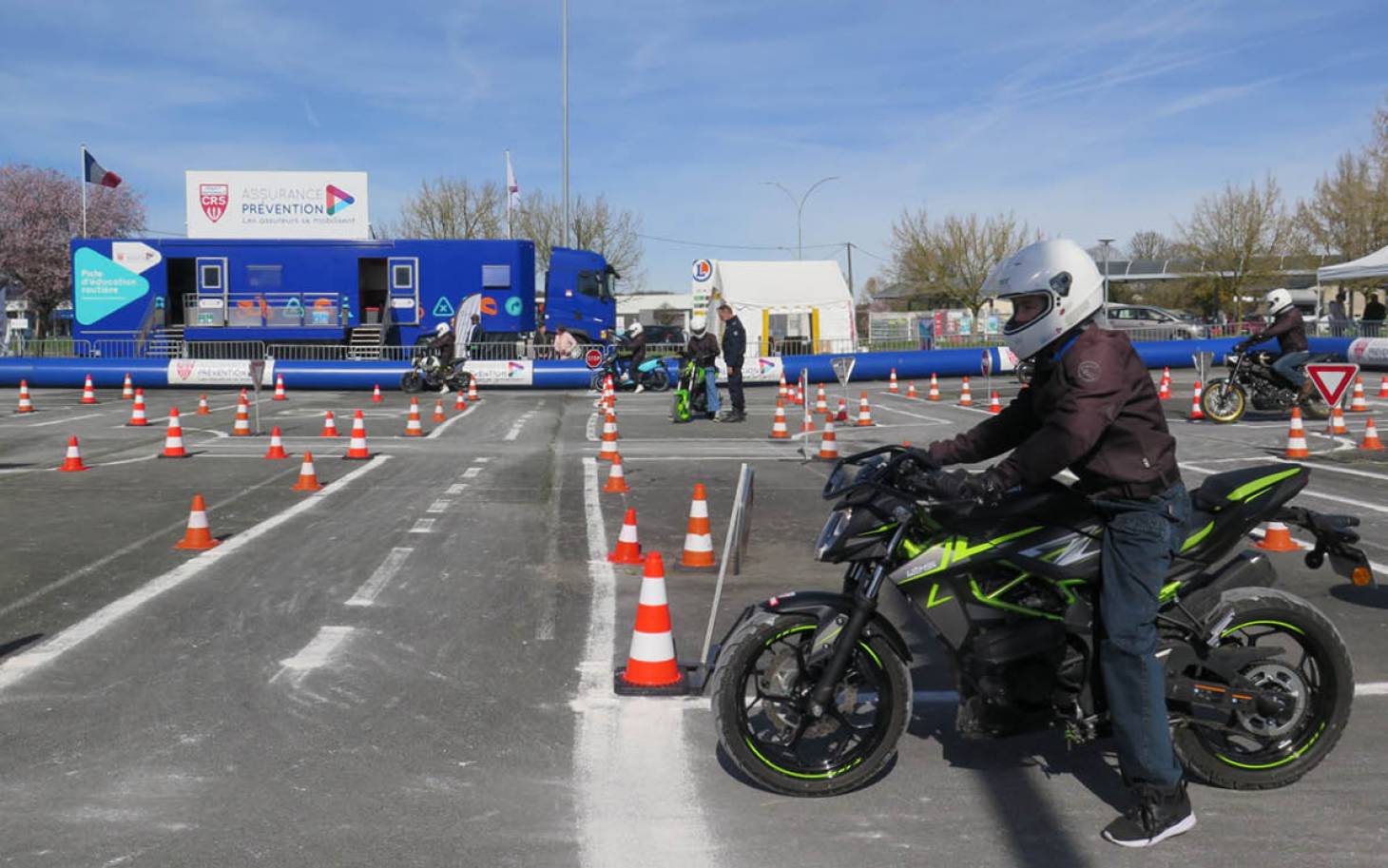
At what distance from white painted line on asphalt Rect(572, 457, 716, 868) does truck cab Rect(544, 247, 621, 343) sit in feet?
110

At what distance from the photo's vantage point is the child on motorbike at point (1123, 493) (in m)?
3.94

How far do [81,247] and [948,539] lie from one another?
37.9m

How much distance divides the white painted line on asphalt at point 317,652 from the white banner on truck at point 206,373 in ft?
85.8

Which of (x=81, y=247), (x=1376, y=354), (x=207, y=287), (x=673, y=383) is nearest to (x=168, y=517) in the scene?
(x=673, y=383)

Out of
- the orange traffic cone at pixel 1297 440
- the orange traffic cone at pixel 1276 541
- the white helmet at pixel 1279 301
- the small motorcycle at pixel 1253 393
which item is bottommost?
the orange traffic cone at pixel 1276 541

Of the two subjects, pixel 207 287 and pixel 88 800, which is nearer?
pixel 88 800

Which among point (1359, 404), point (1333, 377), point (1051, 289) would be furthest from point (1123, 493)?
point (1359, 404)

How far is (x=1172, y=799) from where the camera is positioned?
3.98 metres

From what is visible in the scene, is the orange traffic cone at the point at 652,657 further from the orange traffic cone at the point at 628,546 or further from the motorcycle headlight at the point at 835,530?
the orange traffic cone at the point at 628,546

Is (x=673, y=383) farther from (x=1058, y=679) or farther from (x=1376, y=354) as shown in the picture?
(x=1058, y=679)

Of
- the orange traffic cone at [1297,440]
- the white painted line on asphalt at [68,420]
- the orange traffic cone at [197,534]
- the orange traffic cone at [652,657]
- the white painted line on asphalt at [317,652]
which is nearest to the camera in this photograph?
the orange traffic cone at [652,657]

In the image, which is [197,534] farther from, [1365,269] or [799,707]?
[1365,269]

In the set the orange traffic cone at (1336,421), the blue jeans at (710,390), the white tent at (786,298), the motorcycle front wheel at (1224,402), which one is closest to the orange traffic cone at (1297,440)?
the orange traffic cone at (1336,421)

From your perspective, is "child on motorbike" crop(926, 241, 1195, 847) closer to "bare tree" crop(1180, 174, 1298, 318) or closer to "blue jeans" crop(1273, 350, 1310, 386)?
"blue jeans" crop(1273, 350, 1310, 386)
